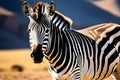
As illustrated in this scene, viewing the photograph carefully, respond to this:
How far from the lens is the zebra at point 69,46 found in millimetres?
4723

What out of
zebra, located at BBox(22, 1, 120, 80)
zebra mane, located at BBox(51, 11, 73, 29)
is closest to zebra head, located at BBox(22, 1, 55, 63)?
zebra, located at BBox(22, 1, 120, 80)

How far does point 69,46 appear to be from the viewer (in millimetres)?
5117

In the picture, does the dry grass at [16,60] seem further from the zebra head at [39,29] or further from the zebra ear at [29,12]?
the zebra head at [39,29]

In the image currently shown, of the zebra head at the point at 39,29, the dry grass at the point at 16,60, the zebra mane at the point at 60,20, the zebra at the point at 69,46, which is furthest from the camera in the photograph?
the dry grass at the point at 16,60

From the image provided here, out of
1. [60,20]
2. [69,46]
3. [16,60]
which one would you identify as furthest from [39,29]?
→ [16,60]

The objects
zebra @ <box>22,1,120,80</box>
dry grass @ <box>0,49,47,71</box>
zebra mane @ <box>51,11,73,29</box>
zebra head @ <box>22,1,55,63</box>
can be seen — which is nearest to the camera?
zebra head @ <box>22,1,55,63</box>

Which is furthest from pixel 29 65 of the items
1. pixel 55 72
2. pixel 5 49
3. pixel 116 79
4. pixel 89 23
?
pixel 55 72

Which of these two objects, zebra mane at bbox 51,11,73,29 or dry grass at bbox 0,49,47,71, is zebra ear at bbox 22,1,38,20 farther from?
dry grass at bbox 0,49,47,71

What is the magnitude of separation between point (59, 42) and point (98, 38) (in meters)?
0.97

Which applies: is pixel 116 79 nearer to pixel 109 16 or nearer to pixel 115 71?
pixel 115 71

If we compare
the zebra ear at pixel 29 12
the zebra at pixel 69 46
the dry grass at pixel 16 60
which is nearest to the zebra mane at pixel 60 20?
the zebra at pixel 69 46

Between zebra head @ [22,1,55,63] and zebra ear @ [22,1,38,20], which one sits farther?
zebra ear @ [22,1,38,20]

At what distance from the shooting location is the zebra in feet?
15.5

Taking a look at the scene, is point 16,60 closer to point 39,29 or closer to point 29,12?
point 29,12
